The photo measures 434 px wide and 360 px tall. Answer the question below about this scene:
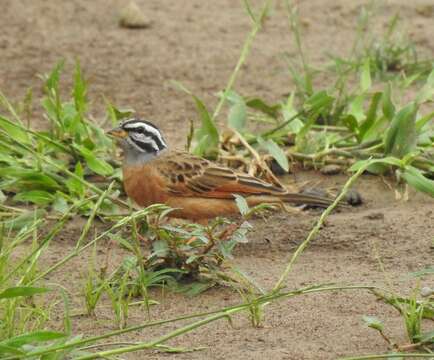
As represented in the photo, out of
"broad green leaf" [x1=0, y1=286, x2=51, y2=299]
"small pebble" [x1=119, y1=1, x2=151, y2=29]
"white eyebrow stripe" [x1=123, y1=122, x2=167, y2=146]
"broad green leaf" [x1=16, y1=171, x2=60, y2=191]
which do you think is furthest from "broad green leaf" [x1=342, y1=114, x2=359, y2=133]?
"broad green leaf" [x1=0, y1=286, x2=51, y2=299]

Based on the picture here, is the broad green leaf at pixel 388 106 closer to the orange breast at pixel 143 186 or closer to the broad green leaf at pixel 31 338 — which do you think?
the orange breast at pixel 143 186

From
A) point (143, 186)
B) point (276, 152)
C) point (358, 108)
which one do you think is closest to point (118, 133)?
point (143, 186)

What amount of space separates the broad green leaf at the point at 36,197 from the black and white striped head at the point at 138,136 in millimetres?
564

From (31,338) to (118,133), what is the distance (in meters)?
3.21

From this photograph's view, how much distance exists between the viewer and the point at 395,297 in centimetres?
583

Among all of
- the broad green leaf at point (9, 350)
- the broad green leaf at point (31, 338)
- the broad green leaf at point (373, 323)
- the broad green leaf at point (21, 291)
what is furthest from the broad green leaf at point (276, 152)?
the broad green leaf at point (9, 350)

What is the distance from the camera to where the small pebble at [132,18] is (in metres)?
12.3

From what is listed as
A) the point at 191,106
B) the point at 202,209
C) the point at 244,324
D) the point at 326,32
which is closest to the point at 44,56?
the point at 191,106

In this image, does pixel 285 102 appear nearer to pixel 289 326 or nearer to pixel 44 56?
pixel 44 56

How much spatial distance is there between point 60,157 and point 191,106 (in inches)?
73.8

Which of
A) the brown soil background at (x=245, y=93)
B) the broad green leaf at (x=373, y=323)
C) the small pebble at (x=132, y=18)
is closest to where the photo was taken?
the broad green leaf at (x=373, y=323)

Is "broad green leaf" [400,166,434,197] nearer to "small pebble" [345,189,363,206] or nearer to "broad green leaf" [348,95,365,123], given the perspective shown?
"small pebble" [345,189,363,206]

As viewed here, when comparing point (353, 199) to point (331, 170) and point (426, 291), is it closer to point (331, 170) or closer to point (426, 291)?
point (331, 170)

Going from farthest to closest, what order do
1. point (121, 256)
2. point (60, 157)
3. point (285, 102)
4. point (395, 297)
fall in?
point (285, 102) → point (60, 157) → point (121, 256) → point (395, 297)
